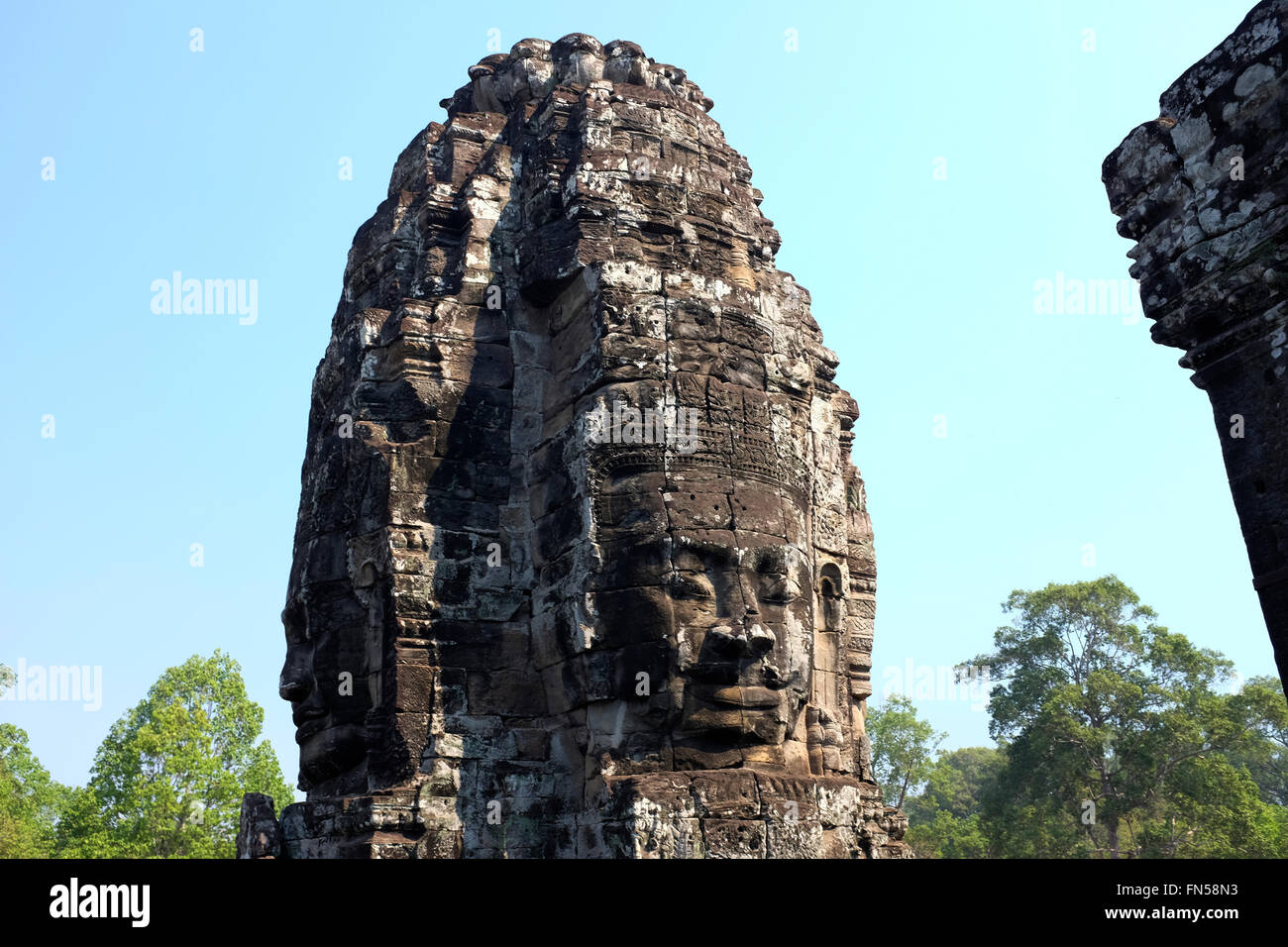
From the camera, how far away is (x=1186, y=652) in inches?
1178

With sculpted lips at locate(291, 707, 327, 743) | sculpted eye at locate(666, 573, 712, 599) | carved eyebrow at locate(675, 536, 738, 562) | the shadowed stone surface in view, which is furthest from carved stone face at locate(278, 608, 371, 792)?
the shadowed stone surface

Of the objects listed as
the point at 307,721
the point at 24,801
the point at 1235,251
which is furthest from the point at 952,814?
the point at 1235,251

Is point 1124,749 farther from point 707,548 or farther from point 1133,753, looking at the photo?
point 707,548

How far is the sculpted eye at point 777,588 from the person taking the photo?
8172 millimetres

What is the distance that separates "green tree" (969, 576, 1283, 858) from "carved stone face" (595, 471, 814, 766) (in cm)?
2061

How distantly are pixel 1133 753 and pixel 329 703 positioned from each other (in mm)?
24786

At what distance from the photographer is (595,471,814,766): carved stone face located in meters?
7.79

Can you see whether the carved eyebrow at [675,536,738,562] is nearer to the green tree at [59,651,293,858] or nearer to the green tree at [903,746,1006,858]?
the green tree at [903,746,1006,858]

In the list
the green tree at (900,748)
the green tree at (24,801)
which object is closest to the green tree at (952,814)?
the green tree at (900,748)
